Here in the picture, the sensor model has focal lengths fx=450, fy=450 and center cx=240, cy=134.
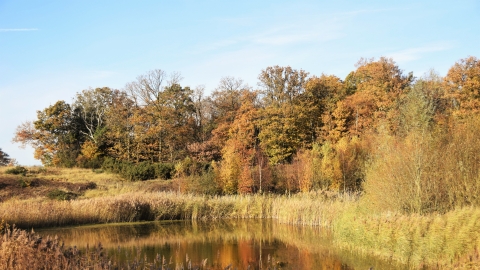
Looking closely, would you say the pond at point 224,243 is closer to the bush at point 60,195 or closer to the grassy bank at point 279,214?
the grassy bank at point 279,214

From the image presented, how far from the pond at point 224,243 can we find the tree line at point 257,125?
6.15m

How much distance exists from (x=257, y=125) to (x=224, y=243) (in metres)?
26.7

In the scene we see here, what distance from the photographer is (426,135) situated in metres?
17.5

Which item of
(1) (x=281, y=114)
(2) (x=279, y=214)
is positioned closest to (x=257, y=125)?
(1) (x=281, y=114)

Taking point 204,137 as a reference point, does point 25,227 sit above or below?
below

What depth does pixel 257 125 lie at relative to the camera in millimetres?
46156

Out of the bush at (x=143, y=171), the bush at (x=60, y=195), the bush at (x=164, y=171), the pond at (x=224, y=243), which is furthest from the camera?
the bush at (x=164, y=171)

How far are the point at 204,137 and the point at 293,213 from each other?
28.7 metres

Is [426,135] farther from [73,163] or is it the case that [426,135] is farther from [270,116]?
[73,163]

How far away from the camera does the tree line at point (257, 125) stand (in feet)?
116

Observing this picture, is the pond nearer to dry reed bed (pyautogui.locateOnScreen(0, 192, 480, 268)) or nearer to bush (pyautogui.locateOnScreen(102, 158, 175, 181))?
dry reed bed (pyautogui.locateOnScreen(0, 192, 480, 268))

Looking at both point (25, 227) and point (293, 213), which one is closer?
point (25, 227)

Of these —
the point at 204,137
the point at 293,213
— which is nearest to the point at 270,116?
the point at 204,137

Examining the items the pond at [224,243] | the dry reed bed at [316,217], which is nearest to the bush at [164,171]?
the dry reed bed at [316,217]
